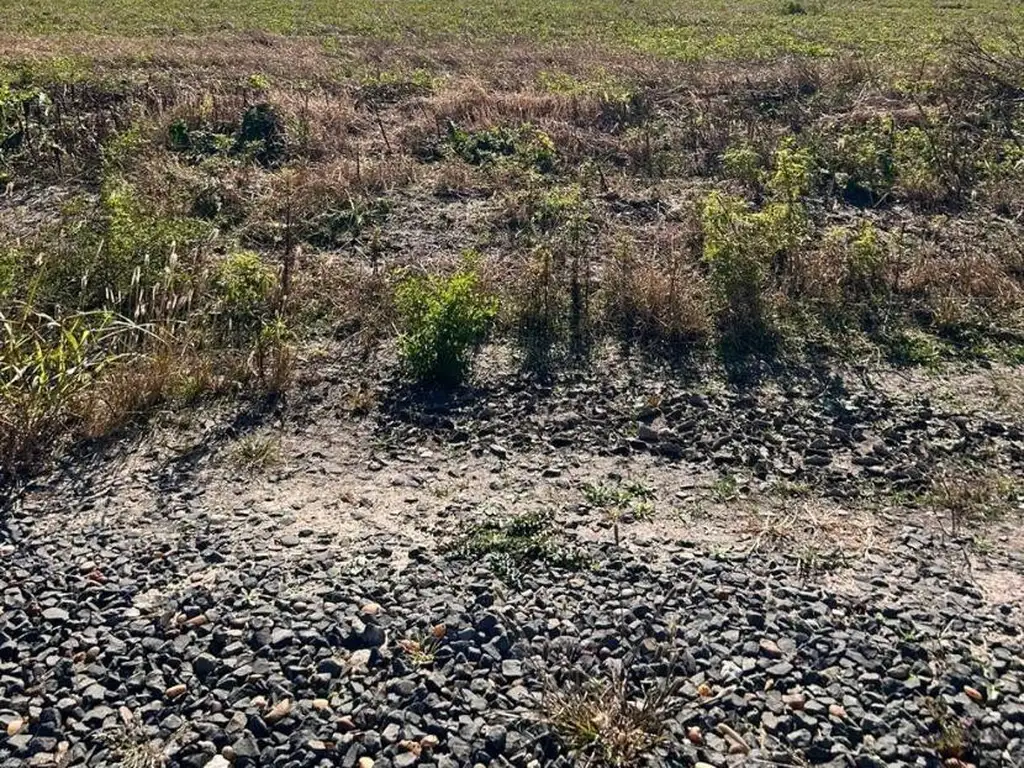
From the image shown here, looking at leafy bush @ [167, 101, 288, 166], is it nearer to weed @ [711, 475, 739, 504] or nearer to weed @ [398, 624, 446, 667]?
weed @ [711, 475, 739, 504]

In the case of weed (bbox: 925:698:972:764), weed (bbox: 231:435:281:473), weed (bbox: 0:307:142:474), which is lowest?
weed (bbox: 925:698:972:764)

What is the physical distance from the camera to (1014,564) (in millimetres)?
4801

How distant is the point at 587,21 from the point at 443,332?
1720 cm

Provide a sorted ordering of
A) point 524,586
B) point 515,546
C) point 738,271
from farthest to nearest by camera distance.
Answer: point 738,271
point 515,546
point 524,586

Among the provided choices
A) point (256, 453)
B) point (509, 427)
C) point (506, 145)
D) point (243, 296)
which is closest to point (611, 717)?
point (509, 427)

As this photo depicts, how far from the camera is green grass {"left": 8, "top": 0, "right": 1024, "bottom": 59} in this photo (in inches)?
704

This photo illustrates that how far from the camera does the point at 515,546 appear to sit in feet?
16.0

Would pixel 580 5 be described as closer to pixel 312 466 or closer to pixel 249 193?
pixel 249 193

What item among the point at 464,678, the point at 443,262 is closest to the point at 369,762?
the point at 464,678

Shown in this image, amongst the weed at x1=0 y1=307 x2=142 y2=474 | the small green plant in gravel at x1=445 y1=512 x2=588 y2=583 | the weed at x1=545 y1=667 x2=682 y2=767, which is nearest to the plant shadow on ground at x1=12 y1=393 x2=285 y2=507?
the weed at x1=0 y1=307 x2=142 y2=474

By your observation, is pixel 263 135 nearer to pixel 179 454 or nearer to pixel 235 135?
pixel 235 135

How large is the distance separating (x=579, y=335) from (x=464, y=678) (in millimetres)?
3750

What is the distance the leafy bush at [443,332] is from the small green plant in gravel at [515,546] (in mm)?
1777

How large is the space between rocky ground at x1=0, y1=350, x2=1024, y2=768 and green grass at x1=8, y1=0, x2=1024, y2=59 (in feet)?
39.5
